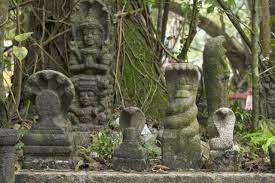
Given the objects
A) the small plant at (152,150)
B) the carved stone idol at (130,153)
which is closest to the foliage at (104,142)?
the small plant at (152,150)

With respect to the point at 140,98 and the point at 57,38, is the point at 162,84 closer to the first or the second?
the point at 140,98

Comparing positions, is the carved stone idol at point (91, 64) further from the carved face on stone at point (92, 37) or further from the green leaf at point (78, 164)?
the green leaf at point (78, 164)

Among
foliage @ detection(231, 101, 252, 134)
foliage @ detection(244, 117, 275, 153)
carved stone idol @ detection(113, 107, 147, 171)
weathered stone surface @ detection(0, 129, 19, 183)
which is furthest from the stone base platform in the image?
foliage @ detection(231, 101, 252, 134)

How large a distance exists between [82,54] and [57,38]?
1097 mm

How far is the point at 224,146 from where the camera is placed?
4.88 meters

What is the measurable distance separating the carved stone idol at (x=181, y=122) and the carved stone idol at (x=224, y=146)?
150 mm

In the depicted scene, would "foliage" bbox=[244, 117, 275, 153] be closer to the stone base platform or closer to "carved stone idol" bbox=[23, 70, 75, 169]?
the stone base platform

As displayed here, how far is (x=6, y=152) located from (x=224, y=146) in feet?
6.47

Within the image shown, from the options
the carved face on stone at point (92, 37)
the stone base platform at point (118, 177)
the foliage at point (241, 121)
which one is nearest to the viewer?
the stone base platform at point (118, 177)

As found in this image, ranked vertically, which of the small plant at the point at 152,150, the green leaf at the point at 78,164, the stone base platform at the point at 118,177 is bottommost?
the stone base platform at the point at 118,177

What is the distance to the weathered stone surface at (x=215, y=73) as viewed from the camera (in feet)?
19.0

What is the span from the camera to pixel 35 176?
14.7 feet

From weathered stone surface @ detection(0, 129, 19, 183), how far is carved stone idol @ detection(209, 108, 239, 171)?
1828mm

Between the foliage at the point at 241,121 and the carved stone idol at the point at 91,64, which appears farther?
the foliage at the point at 241,121
